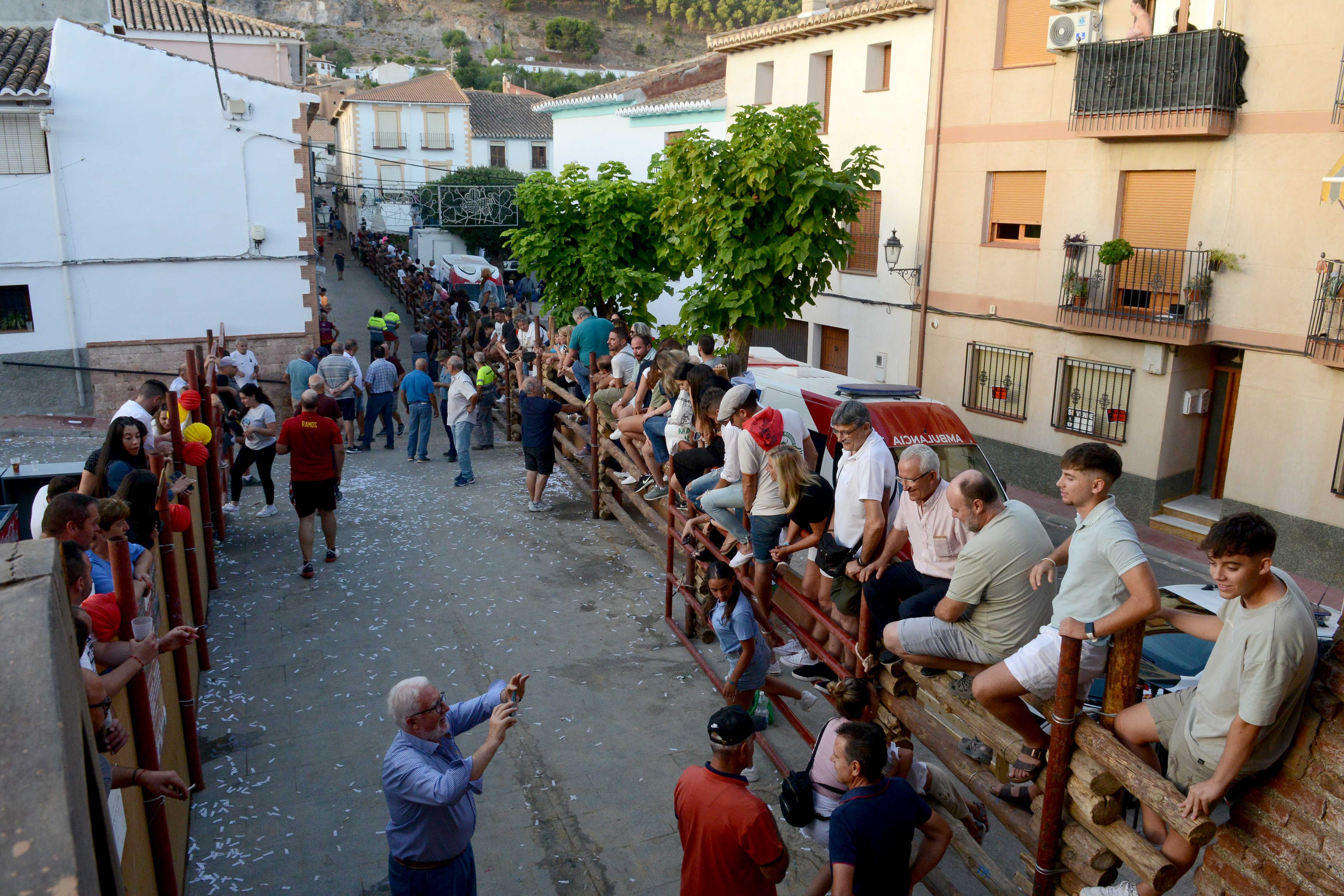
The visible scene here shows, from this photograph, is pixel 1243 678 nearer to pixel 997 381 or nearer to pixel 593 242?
pixel 593 242

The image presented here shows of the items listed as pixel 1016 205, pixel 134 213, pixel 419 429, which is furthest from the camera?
pixel 134 213

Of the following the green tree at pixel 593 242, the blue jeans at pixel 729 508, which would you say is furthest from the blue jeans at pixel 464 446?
the blue jeans at pixel 729 508

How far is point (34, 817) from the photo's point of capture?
1.39 metres

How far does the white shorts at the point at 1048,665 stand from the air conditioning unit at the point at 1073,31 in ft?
45.2

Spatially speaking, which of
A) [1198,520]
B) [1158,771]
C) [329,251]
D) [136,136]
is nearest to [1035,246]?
[1198,520]

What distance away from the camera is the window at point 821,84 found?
21328mm

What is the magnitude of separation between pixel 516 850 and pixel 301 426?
5408mm

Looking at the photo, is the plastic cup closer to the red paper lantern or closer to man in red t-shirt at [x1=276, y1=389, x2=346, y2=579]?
the red paper lantern

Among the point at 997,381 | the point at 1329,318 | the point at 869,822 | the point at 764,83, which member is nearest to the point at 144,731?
the point at 869,822

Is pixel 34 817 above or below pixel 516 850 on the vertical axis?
above

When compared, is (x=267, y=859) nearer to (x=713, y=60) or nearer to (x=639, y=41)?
(x=713, y=60)

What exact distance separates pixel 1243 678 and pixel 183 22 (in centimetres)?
2695

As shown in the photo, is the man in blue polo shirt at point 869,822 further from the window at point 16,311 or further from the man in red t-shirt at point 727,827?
the window at point 16,311

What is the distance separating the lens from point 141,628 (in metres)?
4.78
